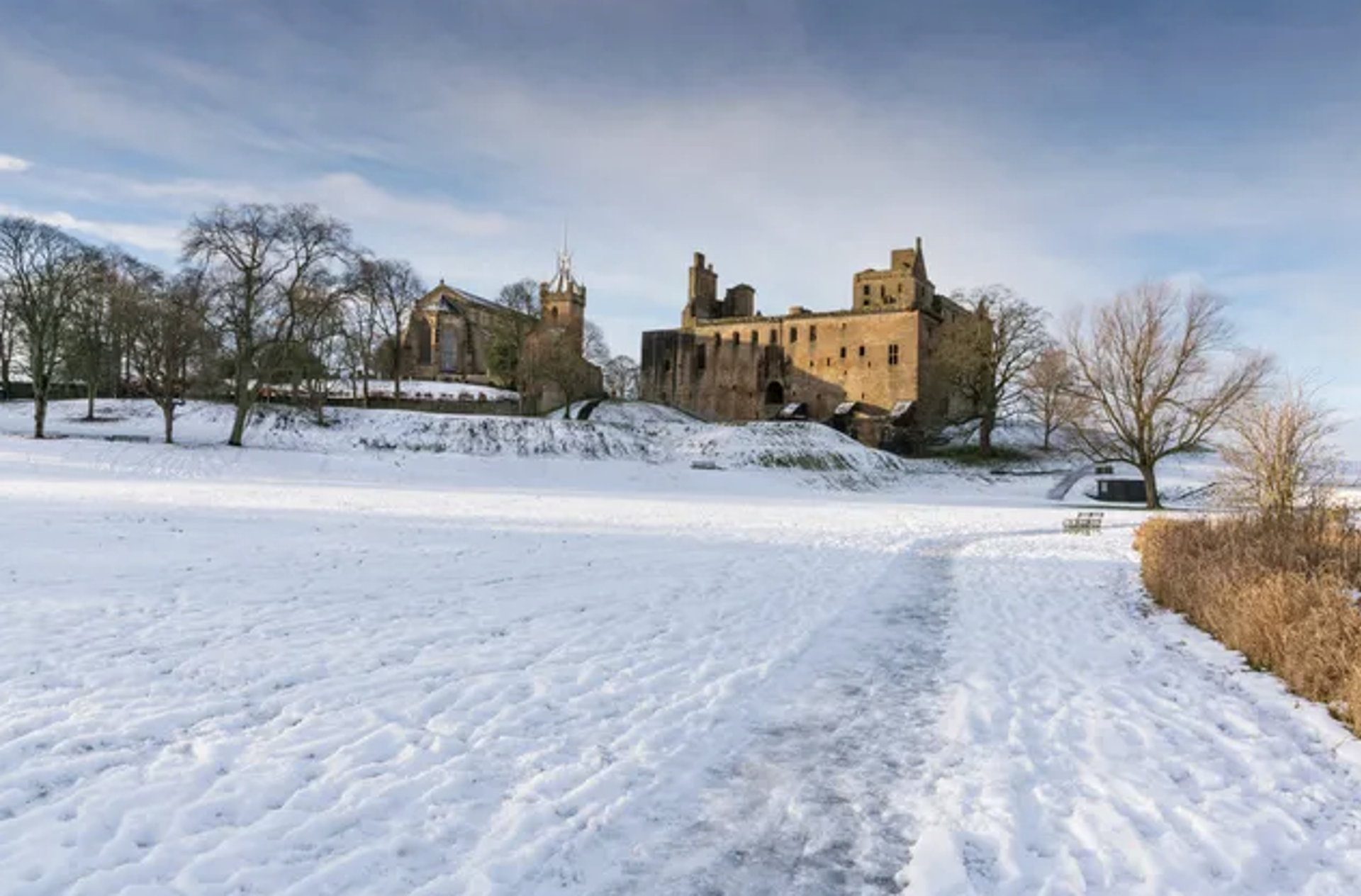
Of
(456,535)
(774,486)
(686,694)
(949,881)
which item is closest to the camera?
(949,881)

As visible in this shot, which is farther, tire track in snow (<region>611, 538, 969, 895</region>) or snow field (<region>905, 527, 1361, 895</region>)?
snow field (<region>905, 527, 1361, 895</region>)

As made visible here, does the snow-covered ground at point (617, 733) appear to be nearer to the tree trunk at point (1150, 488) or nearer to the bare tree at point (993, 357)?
the tree trunk at point (1150, 488)

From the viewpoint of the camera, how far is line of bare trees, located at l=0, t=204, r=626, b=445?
110ft

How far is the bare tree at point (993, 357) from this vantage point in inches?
2057

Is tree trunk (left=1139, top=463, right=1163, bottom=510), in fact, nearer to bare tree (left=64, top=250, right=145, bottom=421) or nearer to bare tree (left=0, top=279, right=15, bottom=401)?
bare tree (left=64, top=250, right=145, bottom=421)

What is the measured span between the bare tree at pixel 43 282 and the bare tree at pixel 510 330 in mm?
26558

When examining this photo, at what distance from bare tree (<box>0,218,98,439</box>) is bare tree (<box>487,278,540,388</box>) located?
26.6m

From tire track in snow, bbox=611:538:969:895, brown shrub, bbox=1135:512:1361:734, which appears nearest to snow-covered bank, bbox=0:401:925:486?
brown shrub, bbox=1135:512:1361:734

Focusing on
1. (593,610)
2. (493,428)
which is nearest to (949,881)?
(593,610)

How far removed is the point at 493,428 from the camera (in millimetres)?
39875

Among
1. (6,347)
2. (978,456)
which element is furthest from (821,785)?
(6,347)

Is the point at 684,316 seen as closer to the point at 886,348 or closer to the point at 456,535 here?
the point at 886,348

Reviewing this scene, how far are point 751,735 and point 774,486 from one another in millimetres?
30258

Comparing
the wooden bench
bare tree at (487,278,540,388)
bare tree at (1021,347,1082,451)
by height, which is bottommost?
the wooden bench
